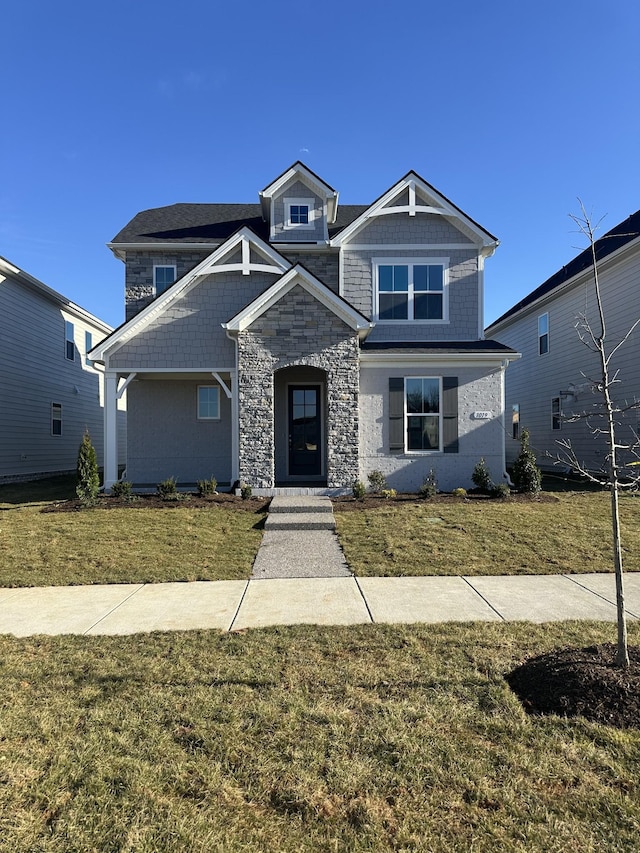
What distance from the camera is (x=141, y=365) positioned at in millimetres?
12859

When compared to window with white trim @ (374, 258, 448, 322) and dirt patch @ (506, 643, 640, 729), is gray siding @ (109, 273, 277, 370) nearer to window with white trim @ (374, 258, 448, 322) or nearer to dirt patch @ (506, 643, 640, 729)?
window with white trim @ (374, 258, 448, 322)

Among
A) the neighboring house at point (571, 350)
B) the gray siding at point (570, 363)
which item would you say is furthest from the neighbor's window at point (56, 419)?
the gray siding at point (570, 363)

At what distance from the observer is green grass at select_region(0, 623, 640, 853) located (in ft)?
7.86

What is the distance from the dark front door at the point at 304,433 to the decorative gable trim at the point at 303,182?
536 cm

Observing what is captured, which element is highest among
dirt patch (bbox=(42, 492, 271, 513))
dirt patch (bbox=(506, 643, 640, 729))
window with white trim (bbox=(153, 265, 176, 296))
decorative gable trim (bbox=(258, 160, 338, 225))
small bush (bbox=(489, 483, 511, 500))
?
decorative gable trim (bbox=(258, 160, 338, 225))

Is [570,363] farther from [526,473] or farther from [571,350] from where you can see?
[526,473]

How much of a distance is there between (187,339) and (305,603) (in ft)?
28.9

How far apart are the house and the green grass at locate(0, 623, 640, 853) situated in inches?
311

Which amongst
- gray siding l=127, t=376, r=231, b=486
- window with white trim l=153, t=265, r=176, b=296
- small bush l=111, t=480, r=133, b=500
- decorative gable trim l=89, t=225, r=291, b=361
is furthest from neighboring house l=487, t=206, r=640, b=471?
window with white trim l=153, t=265, r=176, b=296

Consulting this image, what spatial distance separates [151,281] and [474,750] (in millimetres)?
14891

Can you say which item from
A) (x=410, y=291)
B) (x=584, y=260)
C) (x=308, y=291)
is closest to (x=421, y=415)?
(x=410, y=291)

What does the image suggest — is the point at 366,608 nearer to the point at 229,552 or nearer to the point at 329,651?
the point at 329,651

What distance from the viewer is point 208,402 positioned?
14844mm

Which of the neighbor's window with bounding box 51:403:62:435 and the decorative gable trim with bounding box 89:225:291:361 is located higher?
the decorative gable trim with bounding box 89:225:291:361
